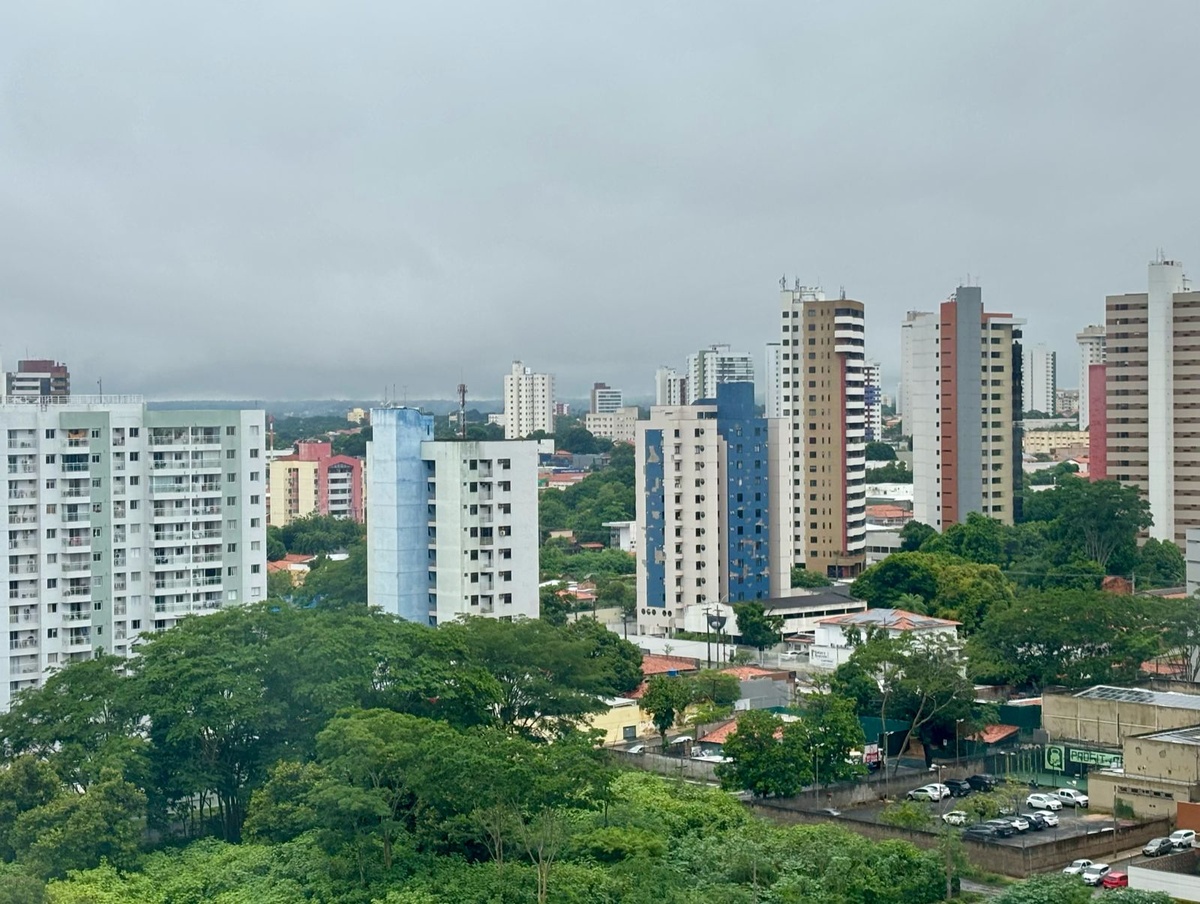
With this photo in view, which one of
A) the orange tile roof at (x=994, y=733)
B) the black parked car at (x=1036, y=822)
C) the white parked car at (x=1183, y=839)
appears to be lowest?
the black parked car at (x=1036, y=822)

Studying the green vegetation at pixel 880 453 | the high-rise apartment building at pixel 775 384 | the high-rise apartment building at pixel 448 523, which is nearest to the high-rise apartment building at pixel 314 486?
the high-rise apartment building at pixel 775 384

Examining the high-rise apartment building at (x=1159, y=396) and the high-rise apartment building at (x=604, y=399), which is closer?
the high-rise apartment building at (x=1159, y=396)

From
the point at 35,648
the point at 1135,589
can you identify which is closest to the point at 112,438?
the point at 35,648

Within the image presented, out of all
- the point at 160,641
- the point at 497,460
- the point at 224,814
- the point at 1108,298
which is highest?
the point at 1108,298

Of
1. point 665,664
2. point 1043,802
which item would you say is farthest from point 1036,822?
point 665,664

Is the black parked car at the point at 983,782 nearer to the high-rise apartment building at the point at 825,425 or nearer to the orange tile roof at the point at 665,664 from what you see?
the orange tile roof at the point at 665,664

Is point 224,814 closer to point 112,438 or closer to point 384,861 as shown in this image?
point 384,861

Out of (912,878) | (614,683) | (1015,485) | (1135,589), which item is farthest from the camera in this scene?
(1015,485)
